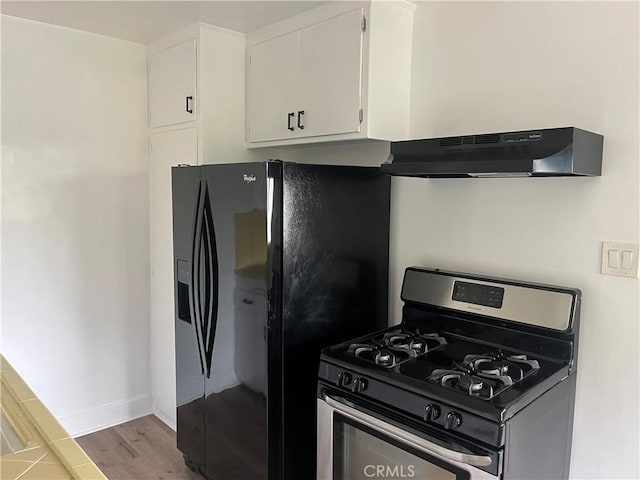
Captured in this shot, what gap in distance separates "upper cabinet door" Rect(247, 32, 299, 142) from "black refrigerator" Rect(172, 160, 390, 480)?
1.60ft

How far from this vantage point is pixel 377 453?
179 cm

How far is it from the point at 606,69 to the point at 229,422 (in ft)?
6.74

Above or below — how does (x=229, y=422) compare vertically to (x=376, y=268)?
below

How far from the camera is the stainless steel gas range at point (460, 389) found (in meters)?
1.54

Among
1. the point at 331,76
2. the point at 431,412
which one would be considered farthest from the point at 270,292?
the point at 331,76

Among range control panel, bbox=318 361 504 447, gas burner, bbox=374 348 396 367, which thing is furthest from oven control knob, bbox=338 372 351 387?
gas burner, bbox=374 348 396 367

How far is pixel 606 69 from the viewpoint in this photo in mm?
1779

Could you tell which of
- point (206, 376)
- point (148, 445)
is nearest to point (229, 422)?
point (206, 376)

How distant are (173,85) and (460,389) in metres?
A: 2.24

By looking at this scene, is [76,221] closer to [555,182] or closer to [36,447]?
[36,447]

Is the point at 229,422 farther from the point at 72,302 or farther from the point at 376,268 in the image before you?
the point at 72,302

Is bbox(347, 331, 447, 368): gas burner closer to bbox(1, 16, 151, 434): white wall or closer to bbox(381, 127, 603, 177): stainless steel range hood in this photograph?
bbox(381, 127, 603, 177): stainless steel range hood

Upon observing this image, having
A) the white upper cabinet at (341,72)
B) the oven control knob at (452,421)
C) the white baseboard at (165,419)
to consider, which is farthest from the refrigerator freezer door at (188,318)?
the oven control knob at (452,421)

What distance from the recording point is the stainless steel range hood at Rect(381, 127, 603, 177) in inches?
62.7
